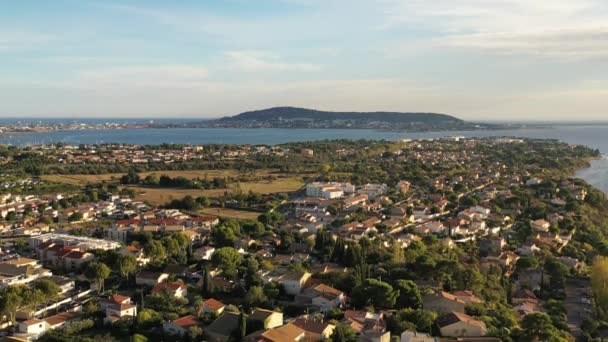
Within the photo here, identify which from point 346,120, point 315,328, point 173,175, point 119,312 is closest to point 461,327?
point 315,328

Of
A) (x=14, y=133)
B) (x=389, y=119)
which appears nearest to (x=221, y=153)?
(x=14, y=133)

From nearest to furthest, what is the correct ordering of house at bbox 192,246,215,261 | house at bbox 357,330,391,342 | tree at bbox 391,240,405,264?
1. house at bbox 357,330,391,342
2. tree at bbox 391,240,405,264
3. house at bbox 192,246,215,261

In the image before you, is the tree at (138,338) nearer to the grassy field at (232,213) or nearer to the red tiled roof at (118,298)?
the red tiled roof at (118,298)

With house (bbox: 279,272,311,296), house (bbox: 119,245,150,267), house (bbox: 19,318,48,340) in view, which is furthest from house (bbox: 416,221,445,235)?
house (bbox: 19,318,48,340)

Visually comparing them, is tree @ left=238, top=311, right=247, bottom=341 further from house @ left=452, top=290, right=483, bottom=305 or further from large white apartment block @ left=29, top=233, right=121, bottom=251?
large white apartment block @ left=29, top=233, right=121, bottom=251

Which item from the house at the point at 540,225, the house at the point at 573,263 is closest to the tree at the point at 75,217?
the house at the point at 573,263
